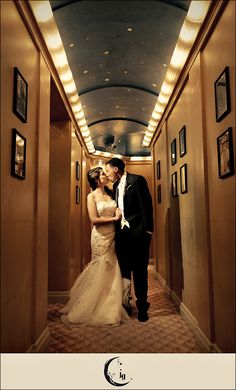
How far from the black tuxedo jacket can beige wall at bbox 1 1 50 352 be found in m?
1.02

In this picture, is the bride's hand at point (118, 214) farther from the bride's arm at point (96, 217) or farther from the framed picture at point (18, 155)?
the framed picture at point (18, 155)

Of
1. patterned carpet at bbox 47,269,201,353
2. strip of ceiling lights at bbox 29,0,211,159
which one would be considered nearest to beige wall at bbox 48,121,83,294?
strip of ceiling lights at bbox 29,0,211,159

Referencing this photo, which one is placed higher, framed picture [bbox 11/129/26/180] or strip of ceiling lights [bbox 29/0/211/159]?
strip of ceiling lights [bbox 29/0/211/159]

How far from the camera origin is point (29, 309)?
81.4 inches

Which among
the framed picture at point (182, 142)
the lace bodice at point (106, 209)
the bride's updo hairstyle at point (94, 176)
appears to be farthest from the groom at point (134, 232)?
the framed picture at point (182, 142)

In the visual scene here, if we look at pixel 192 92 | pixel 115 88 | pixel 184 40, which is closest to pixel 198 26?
pixel 184 40

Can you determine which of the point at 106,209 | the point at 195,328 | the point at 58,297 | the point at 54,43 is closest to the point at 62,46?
the point at 54,43

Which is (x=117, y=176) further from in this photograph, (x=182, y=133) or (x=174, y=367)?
(x=174, y=367)

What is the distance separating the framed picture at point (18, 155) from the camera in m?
1.69

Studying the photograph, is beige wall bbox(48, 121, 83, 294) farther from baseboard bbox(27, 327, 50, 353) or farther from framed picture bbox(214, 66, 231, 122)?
framed picture bbox(214, 66, 231, 122)

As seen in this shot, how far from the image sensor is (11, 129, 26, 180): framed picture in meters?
1.69

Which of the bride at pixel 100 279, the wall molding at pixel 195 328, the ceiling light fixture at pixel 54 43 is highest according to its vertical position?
the ceiling light fixture at pixel 54 43

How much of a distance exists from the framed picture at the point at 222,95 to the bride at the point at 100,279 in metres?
1.70

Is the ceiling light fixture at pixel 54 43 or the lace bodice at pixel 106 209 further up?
the ceiling light fixture at pixel 54 43
